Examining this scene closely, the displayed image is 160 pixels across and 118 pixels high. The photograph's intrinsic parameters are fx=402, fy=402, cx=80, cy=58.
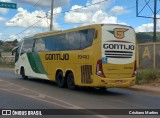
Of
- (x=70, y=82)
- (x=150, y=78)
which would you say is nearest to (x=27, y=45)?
(x=70, y=82)

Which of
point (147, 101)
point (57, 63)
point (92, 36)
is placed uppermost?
point (92, 36)

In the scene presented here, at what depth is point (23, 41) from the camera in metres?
28.3

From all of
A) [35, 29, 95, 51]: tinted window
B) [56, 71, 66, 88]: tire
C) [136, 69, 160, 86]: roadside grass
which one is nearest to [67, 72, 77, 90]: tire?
[56, 71, 66, 88]: tire

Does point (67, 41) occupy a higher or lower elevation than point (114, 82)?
higher

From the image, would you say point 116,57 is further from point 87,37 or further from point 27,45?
point 27,45

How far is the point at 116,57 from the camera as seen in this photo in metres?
18.1

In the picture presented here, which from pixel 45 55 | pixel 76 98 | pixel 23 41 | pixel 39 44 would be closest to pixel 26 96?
pixel 76 98

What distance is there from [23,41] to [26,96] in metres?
12.5

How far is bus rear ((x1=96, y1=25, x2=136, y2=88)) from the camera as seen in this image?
17859mm

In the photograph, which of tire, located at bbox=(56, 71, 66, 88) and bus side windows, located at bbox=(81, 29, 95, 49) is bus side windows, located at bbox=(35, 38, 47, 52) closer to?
tire, located at bbox=(56, 71, 66, 88)

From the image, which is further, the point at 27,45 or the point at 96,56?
the point at 27,45

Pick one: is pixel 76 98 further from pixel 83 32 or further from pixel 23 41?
pixel 23 41

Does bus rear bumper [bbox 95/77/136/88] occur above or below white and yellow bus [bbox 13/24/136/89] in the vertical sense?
below

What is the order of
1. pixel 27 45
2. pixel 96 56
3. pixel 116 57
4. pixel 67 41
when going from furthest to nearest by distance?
pixel 27 45 → pixel 67 41 → pixel 116 57 → pixel 96 56
